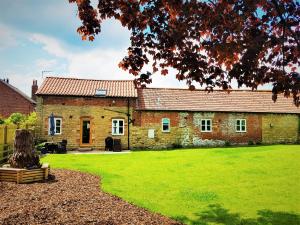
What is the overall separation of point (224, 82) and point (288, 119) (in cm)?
2789

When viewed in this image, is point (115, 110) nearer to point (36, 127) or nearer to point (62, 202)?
point (36, 127)

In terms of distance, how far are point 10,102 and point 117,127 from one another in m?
19.9

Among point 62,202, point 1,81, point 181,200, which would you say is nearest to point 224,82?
point 181,200

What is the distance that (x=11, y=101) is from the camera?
4116 cm

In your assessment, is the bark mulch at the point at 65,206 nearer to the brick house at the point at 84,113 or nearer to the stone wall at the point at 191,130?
the brick house at the point at 84,113

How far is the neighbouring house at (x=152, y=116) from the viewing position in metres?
27.9

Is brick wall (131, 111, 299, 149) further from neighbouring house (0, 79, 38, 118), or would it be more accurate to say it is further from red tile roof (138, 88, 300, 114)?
neighbouring house (0, 79, 38, 118)

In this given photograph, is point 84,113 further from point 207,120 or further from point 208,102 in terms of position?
point 208,102

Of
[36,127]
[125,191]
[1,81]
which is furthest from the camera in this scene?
[1,81]

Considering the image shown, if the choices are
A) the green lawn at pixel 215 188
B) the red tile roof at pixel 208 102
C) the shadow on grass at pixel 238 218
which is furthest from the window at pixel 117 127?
the shadow on grass at pixel 238 218

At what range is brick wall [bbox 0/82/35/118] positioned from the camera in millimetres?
39344

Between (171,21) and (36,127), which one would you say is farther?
(36,127)

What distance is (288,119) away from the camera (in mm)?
31359

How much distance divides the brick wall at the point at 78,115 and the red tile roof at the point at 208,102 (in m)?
3.00
